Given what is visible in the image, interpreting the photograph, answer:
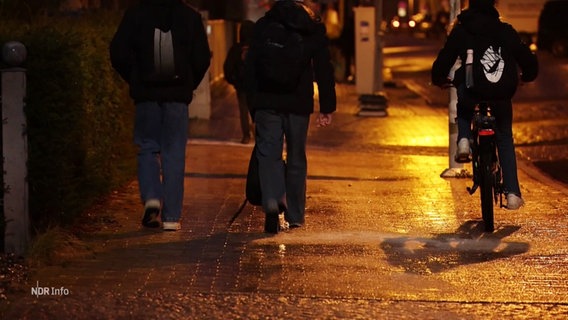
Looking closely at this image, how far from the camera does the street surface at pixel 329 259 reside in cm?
670

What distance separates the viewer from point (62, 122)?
8.10 metres

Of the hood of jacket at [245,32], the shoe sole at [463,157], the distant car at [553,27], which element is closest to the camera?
the shoe sole at [463,157]

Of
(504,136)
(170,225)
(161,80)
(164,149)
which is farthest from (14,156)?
(504,136)

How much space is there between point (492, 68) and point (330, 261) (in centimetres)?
201

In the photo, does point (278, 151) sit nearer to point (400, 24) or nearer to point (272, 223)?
point (272, 223)

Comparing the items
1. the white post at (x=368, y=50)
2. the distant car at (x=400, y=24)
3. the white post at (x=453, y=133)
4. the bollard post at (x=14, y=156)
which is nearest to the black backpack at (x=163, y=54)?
the bollard post at (x=14, y=156)

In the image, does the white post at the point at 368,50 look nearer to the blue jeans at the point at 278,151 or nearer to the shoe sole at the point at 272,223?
the blue jeans at the point at 278,151

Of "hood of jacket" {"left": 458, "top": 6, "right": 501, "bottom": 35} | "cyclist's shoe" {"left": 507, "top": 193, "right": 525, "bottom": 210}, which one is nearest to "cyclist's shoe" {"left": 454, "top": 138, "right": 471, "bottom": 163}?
"cyclist's shoe" {"left": 507, "top": 193, "right": 525, "bottom": 210}

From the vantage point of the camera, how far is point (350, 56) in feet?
93.0

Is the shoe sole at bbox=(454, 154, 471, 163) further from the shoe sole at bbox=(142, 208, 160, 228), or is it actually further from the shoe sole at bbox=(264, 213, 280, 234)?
the shoe sole at bbox=(142, 208, 160, 228)

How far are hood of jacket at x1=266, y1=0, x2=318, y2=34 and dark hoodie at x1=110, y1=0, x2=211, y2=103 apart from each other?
0.55 metres

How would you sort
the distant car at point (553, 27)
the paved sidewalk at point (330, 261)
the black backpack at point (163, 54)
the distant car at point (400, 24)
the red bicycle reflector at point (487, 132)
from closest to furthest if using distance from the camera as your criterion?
the paved sidewalk at point (330, 261), the black backpack at point (163, 54), the red bicycle reflector at point (487, 132), the distant car at point (553, 27), the distant car at point (400, 24)

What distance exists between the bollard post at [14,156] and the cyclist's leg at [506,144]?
345 centimetres

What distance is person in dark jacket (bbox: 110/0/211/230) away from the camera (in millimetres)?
8586
